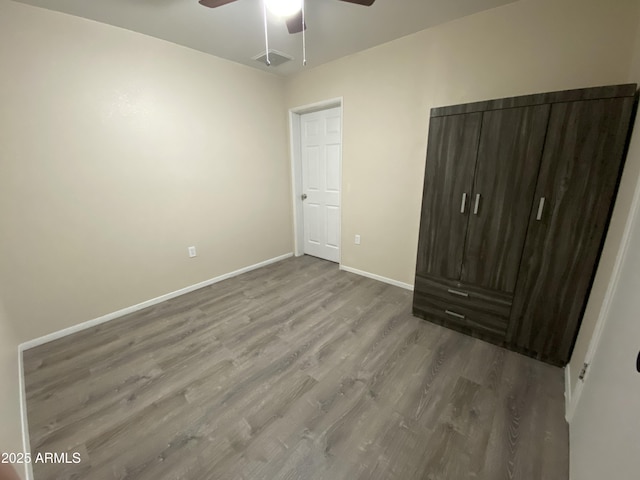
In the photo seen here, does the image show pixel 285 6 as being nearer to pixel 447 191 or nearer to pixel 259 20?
pixel 259 20

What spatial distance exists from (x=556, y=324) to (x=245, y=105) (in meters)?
3.66

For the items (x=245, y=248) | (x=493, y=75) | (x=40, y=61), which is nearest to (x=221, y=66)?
(x=40, y=61)

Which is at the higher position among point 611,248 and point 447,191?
point 447,191

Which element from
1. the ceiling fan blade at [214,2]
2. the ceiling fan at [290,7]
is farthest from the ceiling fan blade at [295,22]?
the ceiling fan blade at [214,2]

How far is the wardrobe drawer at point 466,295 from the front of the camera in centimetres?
195

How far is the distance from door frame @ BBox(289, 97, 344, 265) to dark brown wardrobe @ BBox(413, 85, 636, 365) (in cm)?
152

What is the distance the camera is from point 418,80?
247 centimetres

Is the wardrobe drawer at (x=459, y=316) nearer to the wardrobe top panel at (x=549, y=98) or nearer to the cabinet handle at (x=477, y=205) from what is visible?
the cabinet handle at (x=477, y=205)

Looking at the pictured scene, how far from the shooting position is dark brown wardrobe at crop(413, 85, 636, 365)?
4.98 feet

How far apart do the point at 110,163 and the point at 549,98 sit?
11.1ft

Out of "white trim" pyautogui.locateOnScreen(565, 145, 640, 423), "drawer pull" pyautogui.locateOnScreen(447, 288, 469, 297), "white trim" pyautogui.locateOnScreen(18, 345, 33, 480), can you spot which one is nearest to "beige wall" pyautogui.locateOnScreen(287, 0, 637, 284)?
"drawer pull" pyautogui.locateOnScreen(447, 288, 469, 297)

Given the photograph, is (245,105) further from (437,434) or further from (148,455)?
(437,434)

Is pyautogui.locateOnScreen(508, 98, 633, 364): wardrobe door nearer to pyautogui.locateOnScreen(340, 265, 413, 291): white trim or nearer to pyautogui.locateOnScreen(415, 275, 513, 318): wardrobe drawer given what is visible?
pyautogui.locateOnScreen(415, 275, 513, 318): wardrobe drawer

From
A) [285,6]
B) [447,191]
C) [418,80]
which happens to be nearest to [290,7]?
[285,6]
